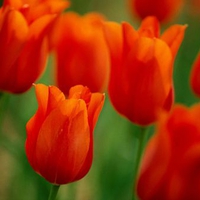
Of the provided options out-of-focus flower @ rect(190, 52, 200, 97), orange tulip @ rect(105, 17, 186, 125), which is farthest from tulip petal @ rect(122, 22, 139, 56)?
out-of-focus flower @ rect(190, 52, 200, 97)

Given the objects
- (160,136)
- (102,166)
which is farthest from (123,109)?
(102,166)

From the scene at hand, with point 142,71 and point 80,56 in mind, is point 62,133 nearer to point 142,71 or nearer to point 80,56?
point 142,71

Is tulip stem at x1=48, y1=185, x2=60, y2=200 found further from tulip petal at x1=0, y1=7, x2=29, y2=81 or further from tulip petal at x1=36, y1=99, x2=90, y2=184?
tulip petal at x1=0, y1=7, x2=29, y2=81

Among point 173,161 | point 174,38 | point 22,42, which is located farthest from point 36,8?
point 173,161

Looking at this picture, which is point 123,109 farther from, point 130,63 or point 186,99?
point 186,99

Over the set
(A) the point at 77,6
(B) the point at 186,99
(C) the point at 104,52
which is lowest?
(A) the point at 77,6

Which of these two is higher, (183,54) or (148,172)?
(148,172)
